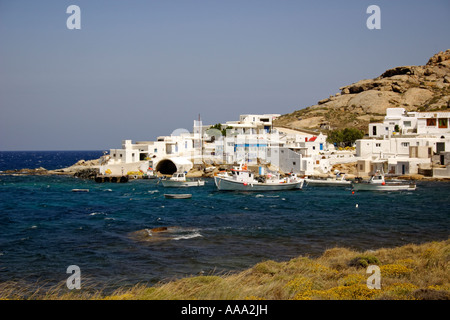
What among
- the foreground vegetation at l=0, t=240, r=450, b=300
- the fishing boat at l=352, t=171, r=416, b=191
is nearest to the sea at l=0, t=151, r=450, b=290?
the fishing boat at l=352, t=171, r=416, b=191

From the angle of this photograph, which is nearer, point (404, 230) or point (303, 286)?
point (303, 286)

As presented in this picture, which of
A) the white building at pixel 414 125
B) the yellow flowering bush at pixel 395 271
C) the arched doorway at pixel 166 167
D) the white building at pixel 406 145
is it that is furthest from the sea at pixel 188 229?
the arched doorway at pixel 166 167

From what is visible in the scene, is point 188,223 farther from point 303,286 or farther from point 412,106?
point 412,106

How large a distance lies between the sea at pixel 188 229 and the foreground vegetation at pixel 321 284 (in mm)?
3539

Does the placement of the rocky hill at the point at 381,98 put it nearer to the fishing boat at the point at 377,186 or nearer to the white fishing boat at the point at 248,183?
the fishing boat at the point at 377,186

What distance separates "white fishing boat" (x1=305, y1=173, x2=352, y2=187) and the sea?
5853 mm

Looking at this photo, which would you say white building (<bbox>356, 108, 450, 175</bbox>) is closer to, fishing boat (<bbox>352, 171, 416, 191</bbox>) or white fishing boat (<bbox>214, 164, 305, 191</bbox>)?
fishing boat (<bbox>352, 171, 416, 191</bbox>)

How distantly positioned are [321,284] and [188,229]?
17649mm

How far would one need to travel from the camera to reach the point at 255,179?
5806 cm

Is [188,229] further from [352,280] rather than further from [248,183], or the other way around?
[248,183]

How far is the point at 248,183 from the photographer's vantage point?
177ft
